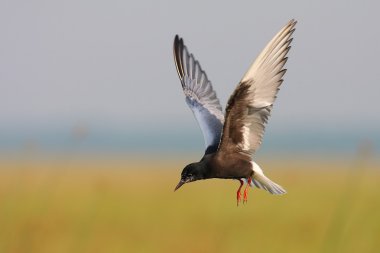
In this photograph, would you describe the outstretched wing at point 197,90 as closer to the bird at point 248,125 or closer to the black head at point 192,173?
the bird at point 248,125

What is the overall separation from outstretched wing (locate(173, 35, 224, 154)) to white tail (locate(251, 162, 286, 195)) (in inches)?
48.2

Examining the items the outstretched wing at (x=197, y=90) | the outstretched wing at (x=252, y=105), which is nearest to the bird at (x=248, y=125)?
the outstretched wing at (x=252, y=105)

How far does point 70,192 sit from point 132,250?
11133 mm

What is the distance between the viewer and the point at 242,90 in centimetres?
698

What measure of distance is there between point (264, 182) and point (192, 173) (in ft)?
1.67

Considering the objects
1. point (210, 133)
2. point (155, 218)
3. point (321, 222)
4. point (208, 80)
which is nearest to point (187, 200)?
point (155, 218)

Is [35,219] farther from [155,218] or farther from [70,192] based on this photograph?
[70,192]

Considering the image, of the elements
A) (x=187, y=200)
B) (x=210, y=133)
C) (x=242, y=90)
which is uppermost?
(x=242, y=90)

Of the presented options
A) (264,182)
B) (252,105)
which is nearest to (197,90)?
(252,105)

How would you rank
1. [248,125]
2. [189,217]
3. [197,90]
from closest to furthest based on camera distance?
[248,125], [197,90], [189,217]

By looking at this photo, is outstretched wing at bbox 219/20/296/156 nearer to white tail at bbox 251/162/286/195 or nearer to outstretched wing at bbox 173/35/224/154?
white tail at bbox 251/162/286/195

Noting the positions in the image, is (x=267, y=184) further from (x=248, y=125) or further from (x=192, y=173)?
(x=192, y=173)

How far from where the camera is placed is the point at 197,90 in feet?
30.8

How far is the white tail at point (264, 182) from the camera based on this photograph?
682 cm
